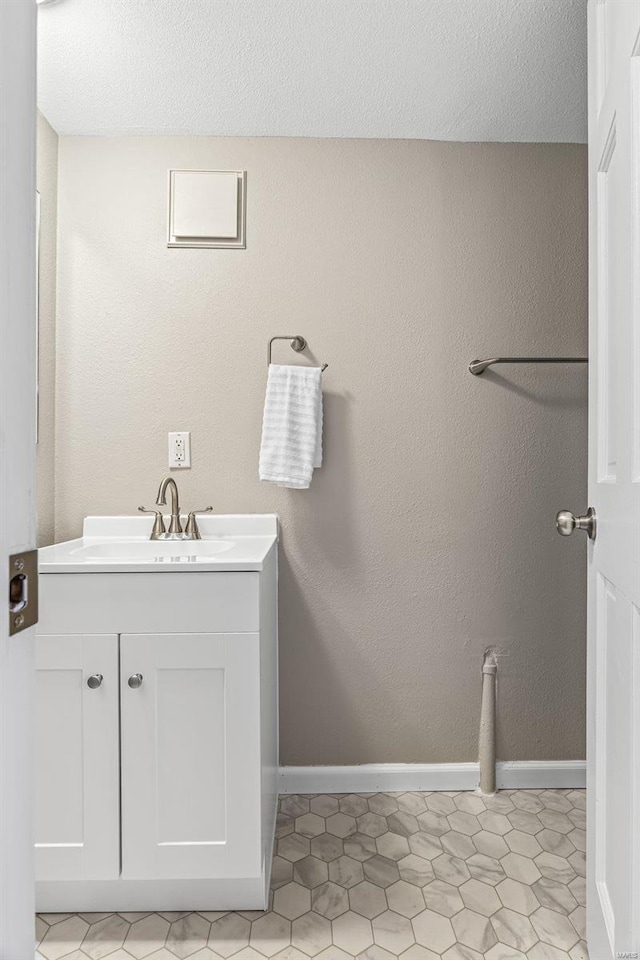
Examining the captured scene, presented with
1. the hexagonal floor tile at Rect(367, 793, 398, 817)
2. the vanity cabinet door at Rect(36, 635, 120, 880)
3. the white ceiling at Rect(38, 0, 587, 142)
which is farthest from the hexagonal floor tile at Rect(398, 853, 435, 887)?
the white ceiling at Rect(38, 0, 587, 142)

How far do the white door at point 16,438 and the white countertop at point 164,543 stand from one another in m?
0.92

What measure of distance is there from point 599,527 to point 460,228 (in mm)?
1255

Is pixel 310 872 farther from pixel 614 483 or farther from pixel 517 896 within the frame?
pixel 614 483

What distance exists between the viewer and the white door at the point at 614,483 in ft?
2.94

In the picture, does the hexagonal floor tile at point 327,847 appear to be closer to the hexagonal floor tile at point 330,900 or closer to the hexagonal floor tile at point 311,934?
the hexagonal floor tile at point 330,900

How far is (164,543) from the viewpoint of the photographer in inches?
72.0

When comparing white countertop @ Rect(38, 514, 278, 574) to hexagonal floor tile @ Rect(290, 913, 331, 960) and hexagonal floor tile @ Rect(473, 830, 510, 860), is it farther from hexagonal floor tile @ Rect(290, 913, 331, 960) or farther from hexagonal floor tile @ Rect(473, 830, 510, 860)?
hexagonal floor tile @ Rect(473, 830, 510, 860)

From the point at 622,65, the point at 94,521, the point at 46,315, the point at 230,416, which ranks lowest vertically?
the point at 94,521

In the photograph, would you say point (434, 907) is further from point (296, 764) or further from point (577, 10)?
point (577, 10)

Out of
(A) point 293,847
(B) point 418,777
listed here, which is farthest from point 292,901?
(B) point 418,777

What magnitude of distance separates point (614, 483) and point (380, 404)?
1038 millimetres

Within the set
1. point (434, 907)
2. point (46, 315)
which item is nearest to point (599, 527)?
point (434, 907)

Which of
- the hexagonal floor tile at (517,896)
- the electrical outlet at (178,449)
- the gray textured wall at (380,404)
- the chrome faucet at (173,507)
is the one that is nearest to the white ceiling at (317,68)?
the gray textured wall at (380,404)

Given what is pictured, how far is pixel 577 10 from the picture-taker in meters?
1.47
